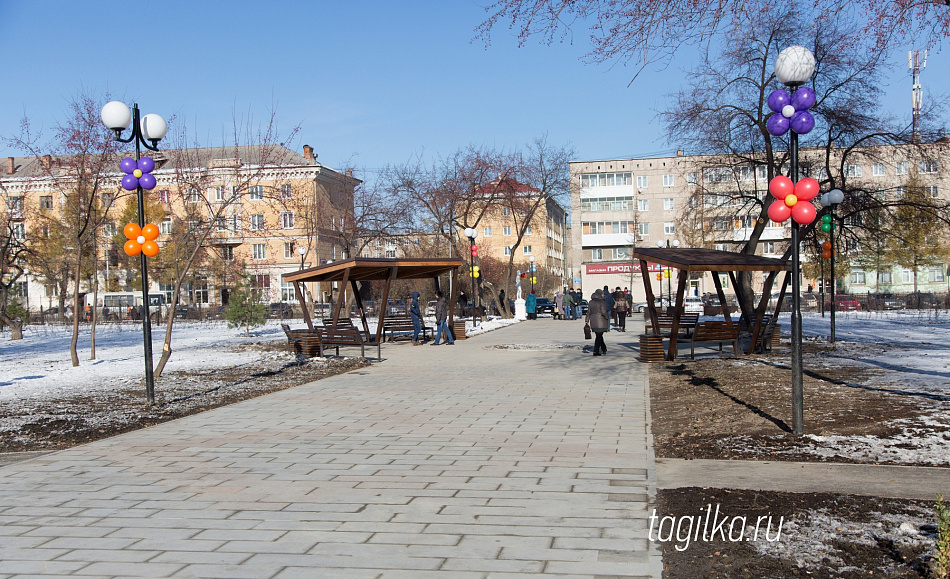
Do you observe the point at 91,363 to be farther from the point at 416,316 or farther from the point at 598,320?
the point at 598,320

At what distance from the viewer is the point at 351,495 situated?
5832mm

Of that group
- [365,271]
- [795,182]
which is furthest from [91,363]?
[795,182]

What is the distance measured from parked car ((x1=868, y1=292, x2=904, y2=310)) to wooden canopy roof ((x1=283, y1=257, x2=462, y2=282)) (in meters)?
32.8

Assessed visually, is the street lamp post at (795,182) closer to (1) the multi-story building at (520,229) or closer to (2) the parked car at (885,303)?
(1) the multi-story building at (520,229)

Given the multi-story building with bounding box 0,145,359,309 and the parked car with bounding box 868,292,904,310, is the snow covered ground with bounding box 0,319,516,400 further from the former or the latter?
the parked car with bounding box 868,292,904,310

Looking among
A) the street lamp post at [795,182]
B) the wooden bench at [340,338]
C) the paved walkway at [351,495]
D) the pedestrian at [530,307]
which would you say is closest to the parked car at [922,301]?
the pedestrian at [530,307]

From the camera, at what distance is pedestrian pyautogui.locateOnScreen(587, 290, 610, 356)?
1770 centimetres

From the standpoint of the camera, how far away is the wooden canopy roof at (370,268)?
2012cm

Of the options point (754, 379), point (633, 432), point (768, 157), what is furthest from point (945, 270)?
point (633, 432)

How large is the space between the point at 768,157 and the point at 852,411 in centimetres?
1273

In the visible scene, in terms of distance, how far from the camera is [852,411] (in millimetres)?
9078

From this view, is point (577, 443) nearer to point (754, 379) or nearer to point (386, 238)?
point (754, 379)

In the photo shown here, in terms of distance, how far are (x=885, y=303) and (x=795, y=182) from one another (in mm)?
44215

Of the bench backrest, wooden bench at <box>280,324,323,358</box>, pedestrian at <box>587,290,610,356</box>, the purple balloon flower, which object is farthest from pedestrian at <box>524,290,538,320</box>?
the purple balloon flower
